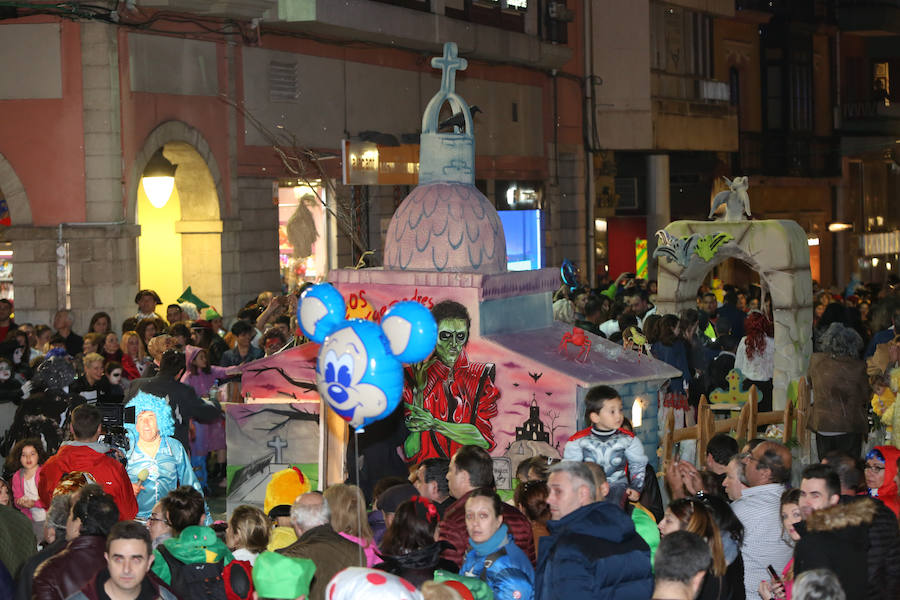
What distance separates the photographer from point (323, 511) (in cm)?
741

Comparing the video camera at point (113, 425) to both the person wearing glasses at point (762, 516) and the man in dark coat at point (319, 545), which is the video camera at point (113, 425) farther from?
the person wearing glasses at point (762, 516)

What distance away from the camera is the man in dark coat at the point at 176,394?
37.9 feet

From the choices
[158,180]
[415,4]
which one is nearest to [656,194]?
[415,4]

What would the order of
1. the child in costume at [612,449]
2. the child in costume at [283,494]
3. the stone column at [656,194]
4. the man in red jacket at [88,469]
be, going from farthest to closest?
1. the stone column at [656,194]
2. the man in red jacket at [88,469]
3. the child in costume at [612,449]
4. the child in costume at [283,494]

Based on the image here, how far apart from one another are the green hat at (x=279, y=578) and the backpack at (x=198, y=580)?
998mm

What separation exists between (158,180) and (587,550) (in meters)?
13.1

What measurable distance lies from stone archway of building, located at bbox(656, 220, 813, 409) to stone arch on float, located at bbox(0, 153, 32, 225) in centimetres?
805

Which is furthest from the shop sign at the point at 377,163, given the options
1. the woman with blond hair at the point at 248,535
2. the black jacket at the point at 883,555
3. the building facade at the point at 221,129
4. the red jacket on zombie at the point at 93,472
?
the black jacket at the point at 883,555

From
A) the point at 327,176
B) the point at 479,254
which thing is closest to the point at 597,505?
the point at 479,254

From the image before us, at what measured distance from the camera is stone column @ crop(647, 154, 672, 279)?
32.8m

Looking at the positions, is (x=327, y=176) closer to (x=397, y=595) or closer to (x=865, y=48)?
(x=397, y=595)

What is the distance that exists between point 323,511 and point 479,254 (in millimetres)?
4564

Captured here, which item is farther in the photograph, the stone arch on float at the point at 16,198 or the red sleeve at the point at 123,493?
the stone arch on float at the point at 16,198

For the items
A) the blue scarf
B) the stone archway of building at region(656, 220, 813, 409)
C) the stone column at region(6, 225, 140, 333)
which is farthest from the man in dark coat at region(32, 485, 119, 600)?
the stone column at region(6, 225, 140, 333)
